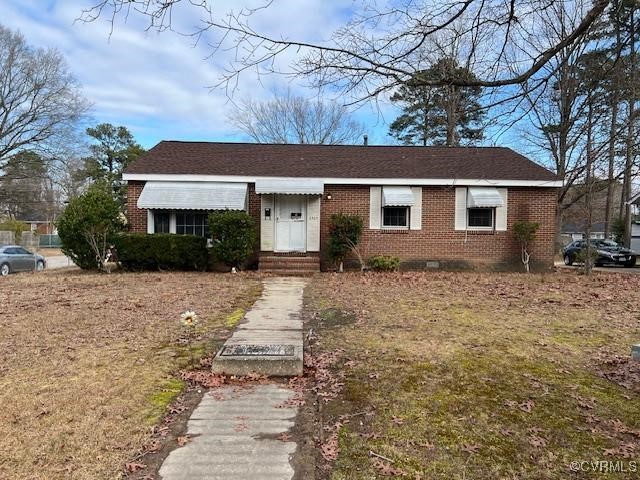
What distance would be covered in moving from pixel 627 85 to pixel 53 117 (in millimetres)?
37755

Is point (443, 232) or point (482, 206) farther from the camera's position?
point (443, 232)

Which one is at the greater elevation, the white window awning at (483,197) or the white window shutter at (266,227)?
the white window awning at (483,197)

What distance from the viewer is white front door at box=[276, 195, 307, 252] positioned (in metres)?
15.4

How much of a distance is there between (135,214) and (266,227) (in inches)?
171

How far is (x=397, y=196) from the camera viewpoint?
49.4ft

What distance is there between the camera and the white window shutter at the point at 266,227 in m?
15.3

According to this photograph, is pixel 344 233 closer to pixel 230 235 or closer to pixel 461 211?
pixel 230 235

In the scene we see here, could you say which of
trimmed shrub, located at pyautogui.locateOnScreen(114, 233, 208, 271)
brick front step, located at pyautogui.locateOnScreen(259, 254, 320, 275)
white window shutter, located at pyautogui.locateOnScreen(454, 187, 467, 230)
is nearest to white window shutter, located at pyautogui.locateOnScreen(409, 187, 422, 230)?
white window shutter, located at pyautogui.locateOnScreen(454, 187, 467, 230)

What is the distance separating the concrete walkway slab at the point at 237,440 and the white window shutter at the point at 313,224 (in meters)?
11.3

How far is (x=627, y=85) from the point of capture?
5.38 m

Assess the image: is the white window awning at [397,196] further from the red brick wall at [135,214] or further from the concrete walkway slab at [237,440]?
the concrete walkway slab at [237,440]

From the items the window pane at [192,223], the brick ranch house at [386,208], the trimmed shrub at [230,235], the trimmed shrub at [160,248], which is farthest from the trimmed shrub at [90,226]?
the trimmed shrub at [230,235]

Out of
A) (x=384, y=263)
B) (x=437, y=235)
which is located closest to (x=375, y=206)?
(x=384, y=263)

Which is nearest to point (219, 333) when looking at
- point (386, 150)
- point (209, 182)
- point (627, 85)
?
point (627, 85)
